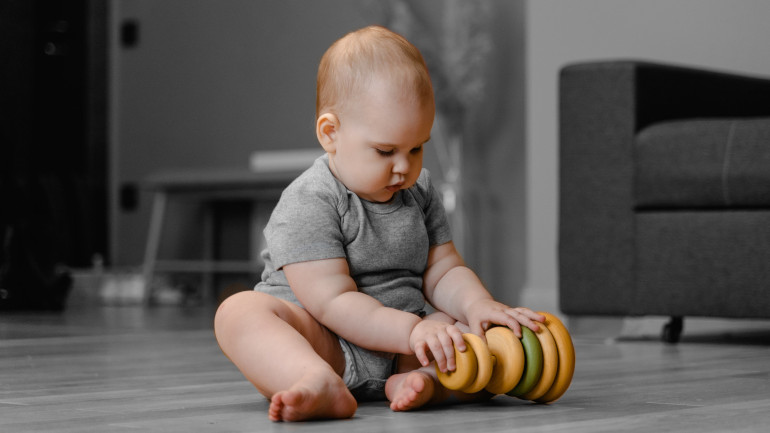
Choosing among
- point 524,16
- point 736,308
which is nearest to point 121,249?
point 524,16

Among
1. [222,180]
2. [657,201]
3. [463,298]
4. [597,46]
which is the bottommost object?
[222,180]

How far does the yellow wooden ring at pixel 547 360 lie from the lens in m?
1.22

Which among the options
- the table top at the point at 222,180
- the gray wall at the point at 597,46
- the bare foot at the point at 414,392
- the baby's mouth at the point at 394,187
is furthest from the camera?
the table top at the point at 222,180

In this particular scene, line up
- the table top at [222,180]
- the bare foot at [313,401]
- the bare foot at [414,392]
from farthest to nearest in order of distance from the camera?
the table top at [222,180] → the bare foot at [414,392] → the bare foot at [313,401]

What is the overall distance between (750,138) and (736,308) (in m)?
0.34

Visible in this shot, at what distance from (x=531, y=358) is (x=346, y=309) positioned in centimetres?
21

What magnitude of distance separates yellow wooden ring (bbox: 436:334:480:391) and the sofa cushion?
122cm

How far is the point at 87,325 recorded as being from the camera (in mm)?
3105

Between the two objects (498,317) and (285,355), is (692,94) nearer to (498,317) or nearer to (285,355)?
(498,317)

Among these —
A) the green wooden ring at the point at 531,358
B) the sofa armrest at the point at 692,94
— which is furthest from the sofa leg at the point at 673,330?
the green wooden ring at the point at 531,358

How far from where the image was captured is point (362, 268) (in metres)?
1.33

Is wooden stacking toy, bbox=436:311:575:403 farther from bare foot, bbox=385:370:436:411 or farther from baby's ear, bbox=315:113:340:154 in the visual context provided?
baby's ear, bbox=315:113:340:154

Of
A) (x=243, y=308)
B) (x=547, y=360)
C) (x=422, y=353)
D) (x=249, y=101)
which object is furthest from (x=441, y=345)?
(x=249, y=101)

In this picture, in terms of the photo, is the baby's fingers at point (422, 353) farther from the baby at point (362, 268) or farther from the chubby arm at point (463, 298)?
the chubby arm at point (463, 298)
